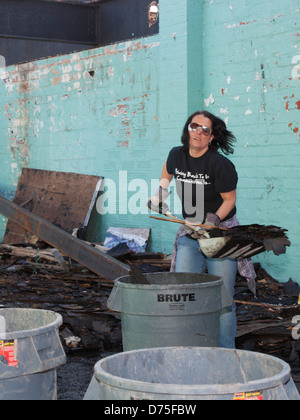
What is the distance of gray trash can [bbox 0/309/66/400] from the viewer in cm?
287

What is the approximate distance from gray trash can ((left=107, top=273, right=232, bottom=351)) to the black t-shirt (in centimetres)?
84

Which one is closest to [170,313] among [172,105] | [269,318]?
[269,318]

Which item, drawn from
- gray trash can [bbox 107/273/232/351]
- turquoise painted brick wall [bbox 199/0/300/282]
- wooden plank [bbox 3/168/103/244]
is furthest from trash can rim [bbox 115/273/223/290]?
wooden plank [bbox 3/168/103/244]

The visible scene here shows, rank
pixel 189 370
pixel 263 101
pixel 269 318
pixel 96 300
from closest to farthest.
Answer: pixel 189 370 < pixel 269 318 < pixel 96 300 < pixel 263 101

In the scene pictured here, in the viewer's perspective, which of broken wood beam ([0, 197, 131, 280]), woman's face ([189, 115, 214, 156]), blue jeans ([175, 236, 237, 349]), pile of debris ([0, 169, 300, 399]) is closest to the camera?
blue jeans ([175, 236, 237, 349])

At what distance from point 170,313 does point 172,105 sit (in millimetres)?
5712

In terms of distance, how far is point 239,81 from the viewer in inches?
339

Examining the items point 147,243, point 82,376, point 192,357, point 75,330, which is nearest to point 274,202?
point 147,243

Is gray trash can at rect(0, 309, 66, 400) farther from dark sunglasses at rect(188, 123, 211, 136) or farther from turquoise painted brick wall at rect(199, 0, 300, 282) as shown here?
turquoise painted brick wall at rect(199, 0, 300, 282)

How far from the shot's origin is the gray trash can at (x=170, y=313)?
13.5 ft

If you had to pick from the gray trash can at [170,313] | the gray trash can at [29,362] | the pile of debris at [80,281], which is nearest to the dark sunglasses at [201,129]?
the pile of debris at [80,281]

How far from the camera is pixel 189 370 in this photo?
9.12 ft

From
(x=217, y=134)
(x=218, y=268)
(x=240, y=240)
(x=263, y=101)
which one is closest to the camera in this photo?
(x=240, y=240)

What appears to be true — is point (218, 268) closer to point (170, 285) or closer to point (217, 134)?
point (170, 285)
